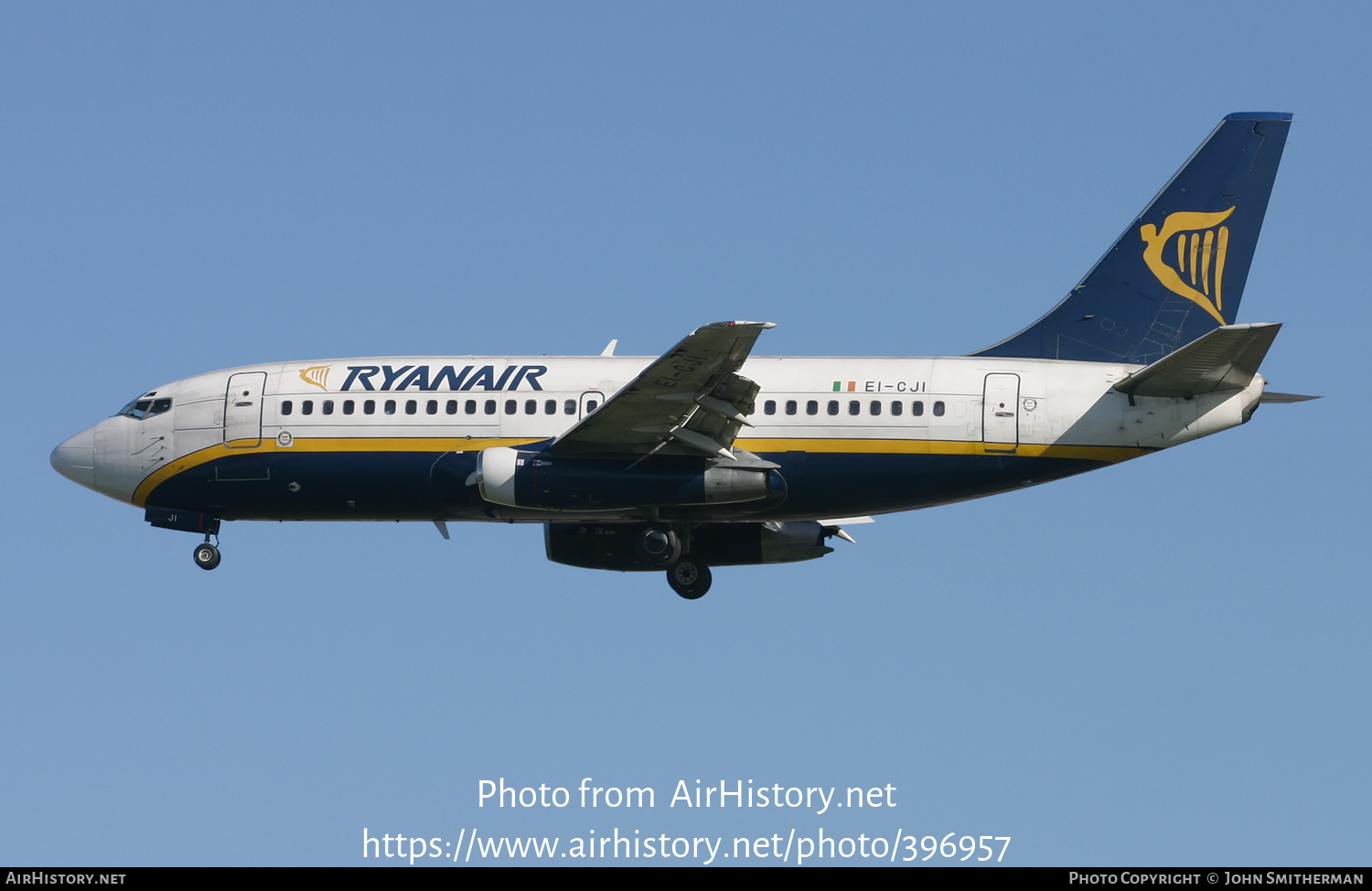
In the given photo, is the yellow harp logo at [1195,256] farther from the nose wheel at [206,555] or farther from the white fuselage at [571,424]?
the nose wheel at [206,555]

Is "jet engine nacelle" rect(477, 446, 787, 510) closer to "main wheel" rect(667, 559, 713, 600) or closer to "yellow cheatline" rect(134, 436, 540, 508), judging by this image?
"yellow cheatline" rect(134, 436, 540, 508)

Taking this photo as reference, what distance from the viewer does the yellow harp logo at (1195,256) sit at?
4394 cm

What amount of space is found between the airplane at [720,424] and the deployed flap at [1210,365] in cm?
7

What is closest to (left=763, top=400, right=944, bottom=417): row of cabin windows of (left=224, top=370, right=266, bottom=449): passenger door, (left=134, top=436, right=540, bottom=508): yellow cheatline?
(left=134, top=436, right=540, bottom=508): yellow cheatline

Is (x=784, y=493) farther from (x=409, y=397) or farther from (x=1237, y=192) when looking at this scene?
(x=1237, y=192)

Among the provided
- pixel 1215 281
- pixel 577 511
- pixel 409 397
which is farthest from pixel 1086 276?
pixel 409 397

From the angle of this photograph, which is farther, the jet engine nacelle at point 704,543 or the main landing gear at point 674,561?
the jet engine nacelle at point 704,543

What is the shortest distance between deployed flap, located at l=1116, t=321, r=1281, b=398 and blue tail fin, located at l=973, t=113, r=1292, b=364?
2.66 meters

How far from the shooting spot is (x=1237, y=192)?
4409cm

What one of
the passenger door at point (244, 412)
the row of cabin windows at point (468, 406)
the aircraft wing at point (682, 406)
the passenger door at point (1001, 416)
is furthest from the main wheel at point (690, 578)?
the passenger door at point (244, 412)

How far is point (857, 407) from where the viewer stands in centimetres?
4225

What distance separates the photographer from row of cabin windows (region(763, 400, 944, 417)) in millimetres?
42062

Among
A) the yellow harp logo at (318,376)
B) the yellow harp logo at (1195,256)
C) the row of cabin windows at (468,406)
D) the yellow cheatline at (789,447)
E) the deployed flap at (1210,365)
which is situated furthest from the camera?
the yellow harp logo at (318,376)

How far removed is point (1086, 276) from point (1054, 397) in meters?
4.10
